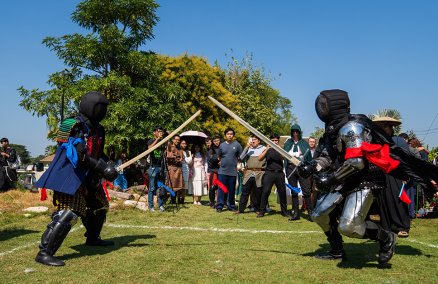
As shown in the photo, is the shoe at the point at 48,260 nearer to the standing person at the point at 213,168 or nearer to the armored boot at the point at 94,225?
the armored boot at the point at 94,225

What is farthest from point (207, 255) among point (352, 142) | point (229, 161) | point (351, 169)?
point (229, 161)

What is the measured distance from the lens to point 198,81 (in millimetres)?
27781

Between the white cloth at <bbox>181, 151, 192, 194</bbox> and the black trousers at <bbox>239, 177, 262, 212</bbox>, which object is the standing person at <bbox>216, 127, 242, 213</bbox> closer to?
the black trousers at <bbox>239, 177, 262, 212</bbox>

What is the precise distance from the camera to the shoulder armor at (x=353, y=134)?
5145 millimetres

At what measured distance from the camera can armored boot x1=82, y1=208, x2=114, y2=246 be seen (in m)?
6.32

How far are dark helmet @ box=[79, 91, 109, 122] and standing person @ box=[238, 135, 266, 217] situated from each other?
5.86 metres

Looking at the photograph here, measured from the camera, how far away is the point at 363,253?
6.20 metres

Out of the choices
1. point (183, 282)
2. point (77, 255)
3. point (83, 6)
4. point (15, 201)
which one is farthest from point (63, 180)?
point (83, 6)

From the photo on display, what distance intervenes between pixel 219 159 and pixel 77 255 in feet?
22.9

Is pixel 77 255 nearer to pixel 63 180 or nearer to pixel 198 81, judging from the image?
pixel 63 180

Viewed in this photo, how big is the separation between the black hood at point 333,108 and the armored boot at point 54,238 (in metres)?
3.35

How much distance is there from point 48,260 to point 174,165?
22.0 feet

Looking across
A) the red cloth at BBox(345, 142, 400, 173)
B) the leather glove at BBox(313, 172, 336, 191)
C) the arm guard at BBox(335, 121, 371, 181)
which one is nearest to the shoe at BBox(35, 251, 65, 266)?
the leather glove at BBox(313, 172, 336, 191)

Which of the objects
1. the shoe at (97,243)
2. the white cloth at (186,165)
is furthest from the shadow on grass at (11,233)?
the white cloth at (186,165)
